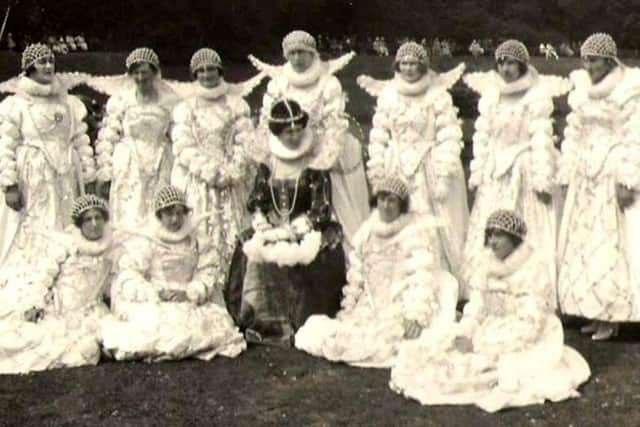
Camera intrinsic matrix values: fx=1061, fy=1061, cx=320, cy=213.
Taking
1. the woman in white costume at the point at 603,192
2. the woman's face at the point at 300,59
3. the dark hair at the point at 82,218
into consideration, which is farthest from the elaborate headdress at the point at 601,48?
the dark hair at the point at 82,218

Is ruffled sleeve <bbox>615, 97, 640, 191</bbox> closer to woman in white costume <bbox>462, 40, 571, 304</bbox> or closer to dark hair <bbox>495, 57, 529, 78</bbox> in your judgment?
woman in white costume <bbox>462, 40, 571, 304</bbox>

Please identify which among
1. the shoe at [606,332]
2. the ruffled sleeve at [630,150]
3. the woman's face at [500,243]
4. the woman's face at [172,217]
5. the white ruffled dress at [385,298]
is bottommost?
the shoe at [606,332]

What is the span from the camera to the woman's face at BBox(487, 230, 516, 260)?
5840mm

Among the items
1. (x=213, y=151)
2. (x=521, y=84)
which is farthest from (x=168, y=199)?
(x=521, y=84)

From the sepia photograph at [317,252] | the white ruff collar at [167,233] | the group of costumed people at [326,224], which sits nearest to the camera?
the sepia photograph at [317,252]

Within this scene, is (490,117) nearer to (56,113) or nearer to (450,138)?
(450,138)

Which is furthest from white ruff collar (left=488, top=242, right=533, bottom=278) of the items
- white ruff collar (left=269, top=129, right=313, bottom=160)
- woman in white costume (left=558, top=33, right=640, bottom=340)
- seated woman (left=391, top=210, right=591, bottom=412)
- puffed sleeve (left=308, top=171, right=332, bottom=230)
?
white ruff collar (left=269, top=129, right=313, bottom=160)

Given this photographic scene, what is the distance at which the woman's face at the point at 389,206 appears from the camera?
6.32m

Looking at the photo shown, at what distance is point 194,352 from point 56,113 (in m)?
2.17

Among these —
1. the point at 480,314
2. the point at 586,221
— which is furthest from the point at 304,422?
the point at 586,221

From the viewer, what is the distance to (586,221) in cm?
691

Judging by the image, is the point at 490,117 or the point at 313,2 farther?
the point at 313,2

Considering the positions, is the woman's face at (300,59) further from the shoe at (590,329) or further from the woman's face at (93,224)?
the shoe at (590,329)

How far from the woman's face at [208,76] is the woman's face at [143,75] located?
33 cm
